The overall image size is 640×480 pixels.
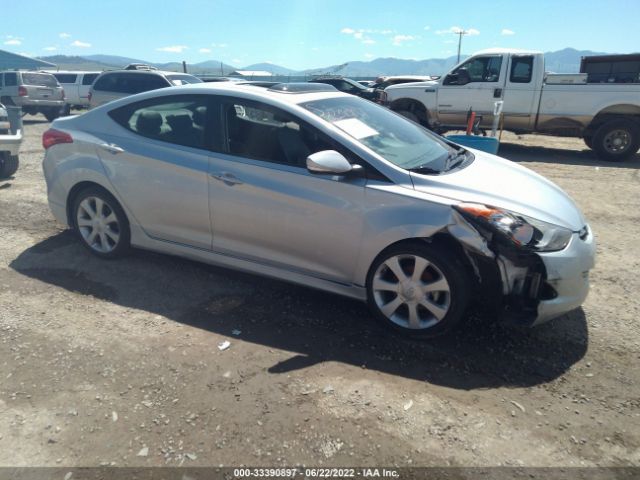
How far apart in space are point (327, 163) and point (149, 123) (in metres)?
1.91

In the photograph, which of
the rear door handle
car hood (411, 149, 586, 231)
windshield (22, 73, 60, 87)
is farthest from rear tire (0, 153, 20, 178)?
windshield (22, 73, 60, 87)

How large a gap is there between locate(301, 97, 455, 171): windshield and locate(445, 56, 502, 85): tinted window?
798 centimetres

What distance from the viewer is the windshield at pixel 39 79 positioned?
54.0 ft

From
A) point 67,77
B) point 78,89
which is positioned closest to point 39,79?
point 78,89

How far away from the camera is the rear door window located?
54.1 ft

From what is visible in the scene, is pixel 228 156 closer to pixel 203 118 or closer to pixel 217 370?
pixel 203 118

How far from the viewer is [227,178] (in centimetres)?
351

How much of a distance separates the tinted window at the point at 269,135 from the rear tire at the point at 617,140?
9275mm

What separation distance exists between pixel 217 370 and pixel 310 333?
2.35 ft

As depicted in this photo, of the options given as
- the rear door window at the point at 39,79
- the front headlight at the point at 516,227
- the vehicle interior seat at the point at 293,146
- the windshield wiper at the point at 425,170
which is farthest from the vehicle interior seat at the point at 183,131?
the rear door window at the point at 39,79

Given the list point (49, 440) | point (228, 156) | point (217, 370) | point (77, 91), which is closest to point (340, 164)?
point (228, 156)

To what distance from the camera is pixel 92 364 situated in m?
2.91

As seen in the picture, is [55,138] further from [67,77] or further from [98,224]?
[67,77]

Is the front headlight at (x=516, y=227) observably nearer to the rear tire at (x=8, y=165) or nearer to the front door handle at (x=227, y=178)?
the front door handle at (x=227, y=178)
